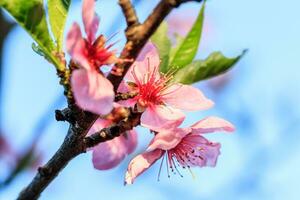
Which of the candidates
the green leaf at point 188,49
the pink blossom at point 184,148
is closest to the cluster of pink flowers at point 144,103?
the pink blossom at point 184,148

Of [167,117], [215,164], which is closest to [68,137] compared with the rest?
[167,117]

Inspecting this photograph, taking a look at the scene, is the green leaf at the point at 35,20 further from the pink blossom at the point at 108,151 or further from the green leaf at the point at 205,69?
the green leaf at the point at 205,69

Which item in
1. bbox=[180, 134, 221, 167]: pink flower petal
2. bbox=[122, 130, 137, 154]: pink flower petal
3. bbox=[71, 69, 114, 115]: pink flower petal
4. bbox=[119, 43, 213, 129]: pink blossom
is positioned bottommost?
bbox=[180, 134, 221, 167]: pink flower petal

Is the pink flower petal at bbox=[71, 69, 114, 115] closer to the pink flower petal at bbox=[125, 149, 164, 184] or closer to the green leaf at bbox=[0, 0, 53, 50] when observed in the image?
the green leaf at bbox=[0, 0, 53, 50]

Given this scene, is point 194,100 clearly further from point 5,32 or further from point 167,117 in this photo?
point 5,32

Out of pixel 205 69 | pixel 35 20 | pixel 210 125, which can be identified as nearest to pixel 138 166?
pixel 210 125

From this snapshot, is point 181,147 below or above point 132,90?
below

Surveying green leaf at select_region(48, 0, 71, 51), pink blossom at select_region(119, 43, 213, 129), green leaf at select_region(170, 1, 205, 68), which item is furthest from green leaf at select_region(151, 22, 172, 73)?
green leaf at select_region(48, 0, 71, 51)
